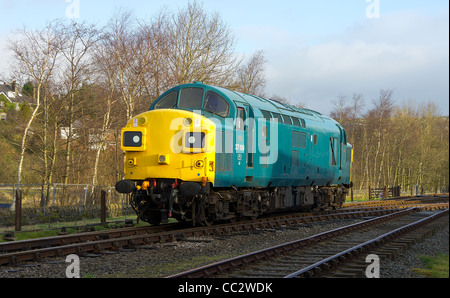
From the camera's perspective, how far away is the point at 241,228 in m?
15.9

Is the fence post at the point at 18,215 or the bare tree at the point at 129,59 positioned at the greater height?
the bare tree at the point at 129,59

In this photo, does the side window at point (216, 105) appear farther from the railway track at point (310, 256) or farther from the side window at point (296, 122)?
the side window at point (296, 122)

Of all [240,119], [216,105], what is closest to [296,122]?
[240,119]

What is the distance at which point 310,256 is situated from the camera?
11195 mm

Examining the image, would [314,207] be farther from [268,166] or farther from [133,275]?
[133,275]

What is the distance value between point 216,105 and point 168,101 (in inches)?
63.3

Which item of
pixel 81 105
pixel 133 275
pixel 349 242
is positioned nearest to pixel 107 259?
pixel 133 275

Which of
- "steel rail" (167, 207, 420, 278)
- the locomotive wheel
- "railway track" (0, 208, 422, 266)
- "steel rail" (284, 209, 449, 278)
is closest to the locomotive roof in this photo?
the locomotive wheel

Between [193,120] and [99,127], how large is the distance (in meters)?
18.8

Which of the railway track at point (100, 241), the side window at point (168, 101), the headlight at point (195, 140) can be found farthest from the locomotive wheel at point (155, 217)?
the side window at point (168, 101)

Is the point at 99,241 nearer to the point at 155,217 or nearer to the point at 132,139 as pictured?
the point at 132,139

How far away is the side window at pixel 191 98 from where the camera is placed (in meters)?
15.0

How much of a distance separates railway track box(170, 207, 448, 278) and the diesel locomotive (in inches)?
116

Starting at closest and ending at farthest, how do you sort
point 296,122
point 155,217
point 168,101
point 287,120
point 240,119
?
1. point 240,119
2. point 168,101
3. point 155,217
4. point 287,120
5. point 296,122
